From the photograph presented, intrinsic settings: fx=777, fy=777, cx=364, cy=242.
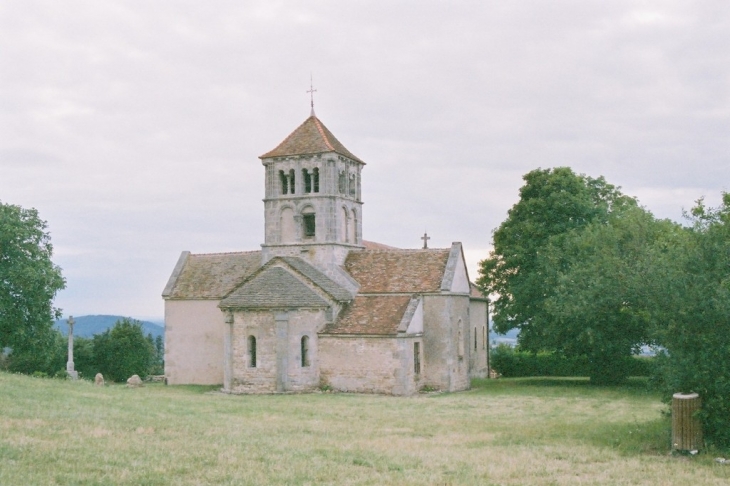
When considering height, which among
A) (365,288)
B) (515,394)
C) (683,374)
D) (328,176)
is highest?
(328,176)

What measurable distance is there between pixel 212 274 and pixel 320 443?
92.2 ft

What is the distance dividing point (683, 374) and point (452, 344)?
22026mm

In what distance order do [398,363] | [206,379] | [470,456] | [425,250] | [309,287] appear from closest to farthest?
1. [470,456]
2. [398,363]
3. [309,287]
4. [425,250]
5. [206,379]

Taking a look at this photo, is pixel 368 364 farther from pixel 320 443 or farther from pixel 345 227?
pixel 320 443

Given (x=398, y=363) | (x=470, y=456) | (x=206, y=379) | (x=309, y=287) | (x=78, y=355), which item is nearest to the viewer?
(x=470, y=456)

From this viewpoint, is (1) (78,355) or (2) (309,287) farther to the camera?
(1) (78,355)

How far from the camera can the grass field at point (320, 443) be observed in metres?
14.5

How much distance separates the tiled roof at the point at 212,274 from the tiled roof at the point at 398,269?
21.2 feet

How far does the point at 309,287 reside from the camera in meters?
38.6

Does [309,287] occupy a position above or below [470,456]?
above

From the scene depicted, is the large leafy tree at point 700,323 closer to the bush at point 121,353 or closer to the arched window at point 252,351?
the arched window at point 252,351

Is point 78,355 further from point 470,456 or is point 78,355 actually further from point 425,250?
point 470,456

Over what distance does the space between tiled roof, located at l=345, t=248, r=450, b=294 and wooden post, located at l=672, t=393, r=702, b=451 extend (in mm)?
21921

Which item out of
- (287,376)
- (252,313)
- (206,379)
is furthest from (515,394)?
→ (206,379)
